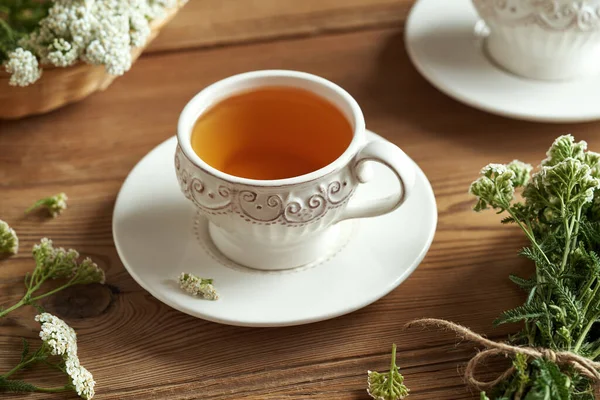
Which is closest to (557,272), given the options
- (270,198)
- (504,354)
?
(504,354)

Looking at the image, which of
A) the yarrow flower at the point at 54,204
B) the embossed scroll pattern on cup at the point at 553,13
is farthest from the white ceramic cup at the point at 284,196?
the embossed scroll pattern on cup at the point at 553,13

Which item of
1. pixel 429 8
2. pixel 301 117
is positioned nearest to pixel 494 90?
pixel 429 8

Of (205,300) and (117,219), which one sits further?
(117,219)

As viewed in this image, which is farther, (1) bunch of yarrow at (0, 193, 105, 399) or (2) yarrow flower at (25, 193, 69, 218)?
(2) yarrow flower at (25, 193, 69, 218)

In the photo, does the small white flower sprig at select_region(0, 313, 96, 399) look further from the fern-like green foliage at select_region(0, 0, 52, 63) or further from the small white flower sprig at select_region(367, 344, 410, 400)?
the fern-like green foliage at select_region(0, 0, 52, 63)

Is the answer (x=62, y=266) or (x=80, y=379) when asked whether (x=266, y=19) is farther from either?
(x=80, y=379)

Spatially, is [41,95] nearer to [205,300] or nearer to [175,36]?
[175,36]

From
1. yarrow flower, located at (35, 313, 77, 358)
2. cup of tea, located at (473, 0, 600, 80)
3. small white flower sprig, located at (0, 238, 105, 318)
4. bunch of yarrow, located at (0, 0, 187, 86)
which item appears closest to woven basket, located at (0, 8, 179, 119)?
bunch of yarrow, located at (0, 0, 187, 86)
